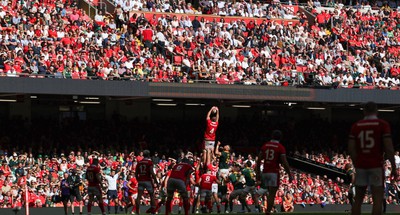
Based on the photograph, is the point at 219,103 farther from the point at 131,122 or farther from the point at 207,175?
the point at 207,175

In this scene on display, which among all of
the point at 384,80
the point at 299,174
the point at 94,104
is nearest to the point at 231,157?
the point at 299,174

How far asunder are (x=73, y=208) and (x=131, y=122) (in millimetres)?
11072

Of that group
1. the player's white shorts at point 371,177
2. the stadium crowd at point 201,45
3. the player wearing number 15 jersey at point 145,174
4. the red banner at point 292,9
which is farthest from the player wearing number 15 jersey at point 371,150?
the red banner at point 292,9

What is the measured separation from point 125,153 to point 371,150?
81.6 ft

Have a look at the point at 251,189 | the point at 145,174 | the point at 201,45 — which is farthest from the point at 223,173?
the point at 201,45

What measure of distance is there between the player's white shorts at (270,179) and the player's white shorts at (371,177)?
18.2 feet

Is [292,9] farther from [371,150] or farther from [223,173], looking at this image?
[371,150]

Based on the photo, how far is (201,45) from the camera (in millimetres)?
45562

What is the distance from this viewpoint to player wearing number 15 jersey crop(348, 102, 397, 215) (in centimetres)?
1702

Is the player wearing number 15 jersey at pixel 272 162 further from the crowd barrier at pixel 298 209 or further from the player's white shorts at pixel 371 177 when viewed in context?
the crowd barrier at pixel 298 209

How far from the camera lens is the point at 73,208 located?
33906 millimetres

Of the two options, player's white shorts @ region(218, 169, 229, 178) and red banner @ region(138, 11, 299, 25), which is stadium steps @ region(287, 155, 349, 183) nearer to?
red banner @ region(138, 11, 299, 25)

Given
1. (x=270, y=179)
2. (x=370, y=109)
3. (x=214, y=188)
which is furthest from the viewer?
(x=214, y=188)

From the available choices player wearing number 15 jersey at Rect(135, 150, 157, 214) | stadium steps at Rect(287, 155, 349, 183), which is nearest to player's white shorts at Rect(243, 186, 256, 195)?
player wearing number 15 jersey at Rect(135, 150, 157, 214)
